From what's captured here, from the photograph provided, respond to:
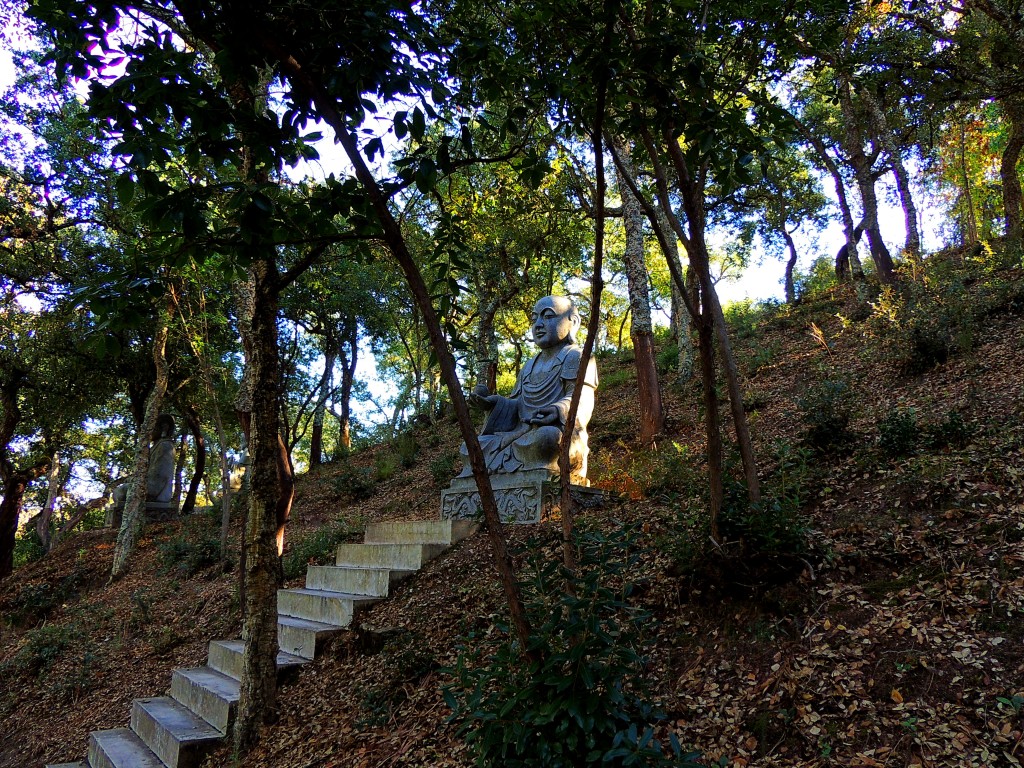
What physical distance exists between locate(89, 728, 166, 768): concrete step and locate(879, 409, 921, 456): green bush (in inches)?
241

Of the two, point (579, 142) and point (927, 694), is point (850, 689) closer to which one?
point (927, 694)

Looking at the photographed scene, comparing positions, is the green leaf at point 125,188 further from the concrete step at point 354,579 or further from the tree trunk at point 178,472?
the tree trunk at point 178,472

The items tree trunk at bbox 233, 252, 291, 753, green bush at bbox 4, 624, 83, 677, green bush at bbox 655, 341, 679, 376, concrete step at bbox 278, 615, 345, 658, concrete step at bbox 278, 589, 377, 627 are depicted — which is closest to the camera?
tree trunk at bbox 233, 252, 291, 753

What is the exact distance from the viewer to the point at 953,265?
11.2 metres

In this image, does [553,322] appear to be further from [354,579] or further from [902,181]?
[902,181]

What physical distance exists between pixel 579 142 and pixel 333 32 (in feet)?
39.2

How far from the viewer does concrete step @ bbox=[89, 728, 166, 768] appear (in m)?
4.84

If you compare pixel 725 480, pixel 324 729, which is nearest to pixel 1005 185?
→ pixel 725 480

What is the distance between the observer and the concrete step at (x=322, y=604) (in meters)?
5.81

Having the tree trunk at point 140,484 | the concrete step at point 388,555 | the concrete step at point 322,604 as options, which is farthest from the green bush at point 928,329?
the tree trunk at point 140,484

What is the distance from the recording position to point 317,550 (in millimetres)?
8438

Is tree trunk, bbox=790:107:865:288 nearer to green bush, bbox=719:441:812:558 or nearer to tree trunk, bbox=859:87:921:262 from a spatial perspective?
tree trunk, bbox=859:87:921:262

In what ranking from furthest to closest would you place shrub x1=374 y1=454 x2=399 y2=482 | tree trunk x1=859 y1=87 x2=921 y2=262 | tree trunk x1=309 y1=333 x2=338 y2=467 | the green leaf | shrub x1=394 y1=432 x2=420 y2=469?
tree trunk x1=309 y1=333 x2=338 y2=467 < shrub x1=394 y1=432 x2=420 y2=469 < shrub x1=374 y1=454 x2=399 y2=482 < tree trunk x1=859 y1=87 x2=921 y2=262 < the green leaf

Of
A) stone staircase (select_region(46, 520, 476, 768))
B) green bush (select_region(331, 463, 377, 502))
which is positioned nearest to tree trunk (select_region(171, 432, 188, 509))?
green bush (select_region(331, 463, 377, 502))
